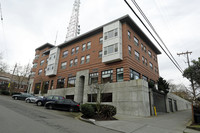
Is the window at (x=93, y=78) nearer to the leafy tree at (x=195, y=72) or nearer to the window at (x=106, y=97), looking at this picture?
Answer: the window at (x=106, y=97)

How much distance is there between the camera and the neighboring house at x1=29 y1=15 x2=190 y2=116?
711 inches

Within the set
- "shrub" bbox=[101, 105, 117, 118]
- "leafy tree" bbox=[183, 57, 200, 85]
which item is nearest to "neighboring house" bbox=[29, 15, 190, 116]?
"shrub" bbox=[101, 105, 117, 118]

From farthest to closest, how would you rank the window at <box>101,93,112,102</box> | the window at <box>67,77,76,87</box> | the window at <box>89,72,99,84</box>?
the window at <box>67,77,76,87</box>
the window at <box>89,72,99,84</box>
the window at <box>101,93,112,102</box>

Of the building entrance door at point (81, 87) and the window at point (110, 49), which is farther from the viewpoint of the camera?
the building entrance door at point (81, 87)

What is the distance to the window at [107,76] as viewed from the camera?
21.4 meters

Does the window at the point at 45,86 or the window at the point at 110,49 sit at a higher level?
the window at the point at 110,49

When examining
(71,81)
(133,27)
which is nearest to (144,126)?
(133,27)

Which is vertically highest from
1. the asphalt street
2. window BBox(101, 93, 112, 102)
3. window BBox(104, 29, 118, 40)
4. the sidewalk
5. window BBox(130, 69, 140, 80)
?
window BBox(104, 29, 118, 40)

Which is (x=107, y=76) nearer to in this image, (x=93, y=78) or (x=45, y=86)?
(x=93, y=78)

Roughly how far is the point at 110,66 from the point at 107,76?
178 cm

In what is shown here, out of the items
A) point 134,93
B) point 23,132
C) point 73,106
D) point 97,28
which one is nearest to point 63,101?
point 73,106

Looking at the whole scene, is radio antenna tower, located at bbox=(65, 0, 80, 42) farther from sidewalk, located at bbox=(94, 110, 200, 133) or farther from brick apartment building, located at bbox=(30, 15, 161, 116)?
sidewalk, located at bbox=(94, 110, 200, 133)

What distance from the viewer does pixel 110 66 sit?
21.8 meters

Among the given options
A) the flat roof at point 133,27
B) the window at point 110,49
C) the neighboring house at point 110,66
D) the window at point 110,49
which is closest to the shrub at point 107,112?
the neighboring house at point 110,66
